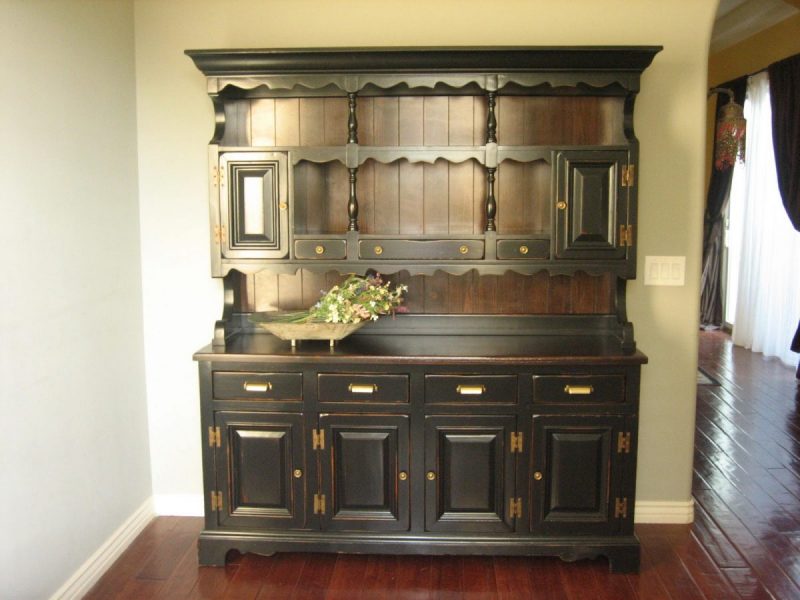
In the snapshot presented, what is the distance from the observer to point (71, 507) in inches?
99.7

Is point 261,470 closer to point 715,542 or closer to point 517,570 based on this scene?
point 517,570

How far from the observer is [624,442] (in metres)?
2.67

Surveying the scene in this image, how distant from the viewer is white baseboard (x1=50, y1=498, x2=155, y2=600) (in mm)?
2508

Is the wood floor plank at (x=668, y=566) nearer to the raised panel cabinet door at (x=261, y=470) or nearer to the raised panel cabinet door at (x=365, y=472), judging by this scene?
the raised panel cabinet door at (x=365, y=472)

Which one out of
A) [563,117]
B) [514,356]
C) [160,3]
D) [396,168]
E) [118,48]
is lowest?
[514,356]

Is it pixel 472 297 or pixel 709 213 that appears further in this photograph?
pixel 709 213

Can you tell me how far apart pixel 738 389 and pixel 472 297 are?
3.39 metres

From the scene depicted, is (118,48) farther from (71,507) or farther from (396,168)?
(71,507)

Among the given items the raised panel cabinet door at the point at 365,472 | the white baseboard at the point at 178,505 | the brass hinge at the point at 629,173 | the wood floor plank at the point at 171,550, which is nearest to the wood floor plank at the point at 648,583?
the raised panel cabinet door at the point at 365,472

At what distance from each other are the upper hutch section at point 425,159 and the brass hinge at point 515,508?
93cm

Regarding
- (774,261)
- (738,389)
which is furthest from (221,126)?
(774,261)

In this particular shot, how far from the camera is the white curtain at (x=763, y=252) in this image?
19.9 ft

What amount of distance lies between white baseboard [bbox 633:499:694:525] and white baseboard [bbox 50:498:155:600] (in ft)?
7.52

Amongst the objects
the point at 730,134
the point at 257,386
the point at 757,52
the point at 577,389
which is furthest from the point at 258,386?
the point at 757,52
